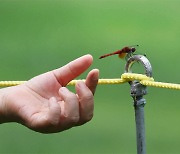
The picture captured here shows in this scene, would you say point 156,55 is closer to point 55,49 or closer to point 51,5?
point 55,49

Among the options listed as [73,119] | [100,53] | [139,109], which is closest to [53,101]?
[73,119]

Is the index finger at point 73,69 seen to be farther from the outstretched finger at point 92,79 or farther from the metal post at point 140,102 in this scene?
the metal post at point 140,102

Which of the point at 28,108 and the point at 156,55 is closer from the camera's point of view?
the point at 28,108

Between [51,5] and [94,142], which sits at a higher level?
[51,5]

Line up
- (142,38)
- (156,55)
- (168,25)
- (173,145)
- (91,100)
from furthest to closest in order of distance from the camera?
1. (168,25)
2. (142,38)
3. (156,55)
4. (173,145)
5. (91,100)

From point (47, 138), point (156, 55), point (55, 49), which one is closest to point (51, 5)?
point (55, 49)

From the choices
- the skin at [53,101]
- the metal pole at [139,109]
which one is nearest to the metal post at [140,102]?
the metal pole at [139,109]

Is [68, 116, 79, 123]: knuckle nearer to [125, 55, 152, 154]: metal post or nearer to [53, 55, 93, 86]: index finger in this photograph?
[53, 55, 93, 86]: index finger
